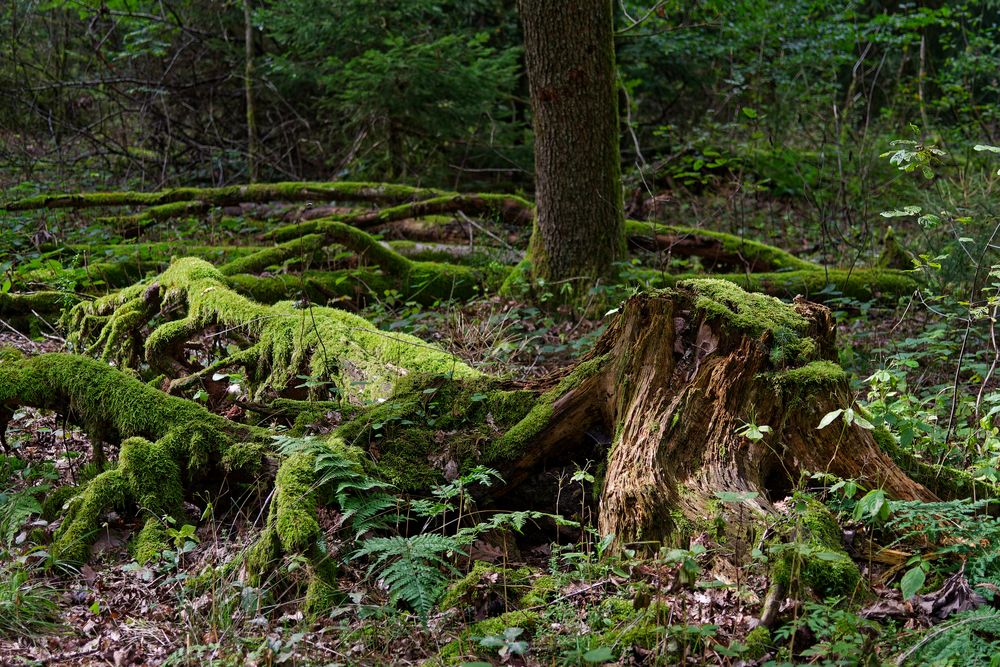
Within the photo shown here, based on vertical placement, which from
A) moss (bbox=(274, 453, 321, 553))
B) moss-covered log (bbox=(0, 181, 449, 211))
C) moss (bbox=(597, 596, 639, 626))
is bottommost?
moss (bbox=(597, 596, 639, 626))

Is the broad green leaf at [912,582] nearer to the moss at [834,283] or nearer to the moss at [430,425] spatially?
the moss at [430,425]

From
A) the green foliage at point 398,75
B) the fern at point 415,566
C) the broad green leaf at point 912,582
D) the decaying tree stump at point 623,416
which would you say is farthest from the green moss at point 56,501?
the green foliage at point 398,75

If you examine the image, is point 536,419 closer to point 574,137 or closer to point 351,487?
point 351,487

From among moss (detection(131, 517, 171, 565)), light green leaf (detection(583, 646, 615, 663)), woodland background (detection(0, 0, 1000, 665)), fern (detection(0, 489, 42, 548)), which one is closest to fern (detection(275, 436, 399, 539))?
woodland background (detection(0, 0, 1000, 665))

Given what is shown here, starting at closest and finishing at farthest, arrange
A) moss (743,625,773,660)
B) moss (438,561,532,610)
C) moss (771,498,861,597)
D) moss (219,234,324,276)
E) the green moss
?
1. moss (743,625,773,660)
2. moss (771,498,861,597)
3. moss (438,561,532,610)
4. the green moss
5. moss (219,234,324,276)

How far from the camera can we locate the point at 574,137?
7.09m

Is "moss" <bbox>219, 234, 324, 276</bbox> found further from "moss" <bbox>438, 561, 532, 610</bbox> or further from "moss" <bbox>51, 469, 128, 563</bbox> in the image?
"moss" <bbox>438, 561, 532, 610</bbox>

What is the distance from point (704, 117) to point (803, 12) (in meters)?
2.52

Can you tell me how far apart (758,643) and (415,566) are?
1.32 m

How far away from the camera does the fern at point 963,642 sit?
2.40 m

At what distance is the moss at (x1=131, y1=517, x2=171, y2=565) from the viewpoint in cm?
358

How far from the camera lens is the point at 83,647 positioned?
3.11 meters

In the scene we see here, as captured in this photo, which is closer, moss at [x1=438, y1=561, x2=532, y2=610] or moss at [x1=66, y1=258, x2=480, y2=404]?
moss at [x1=438, y1=561, x2=532, y2=610]

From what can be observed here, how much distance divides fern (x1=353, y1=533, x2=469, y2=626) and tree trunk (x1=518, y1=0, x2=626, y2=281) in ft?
14.4
